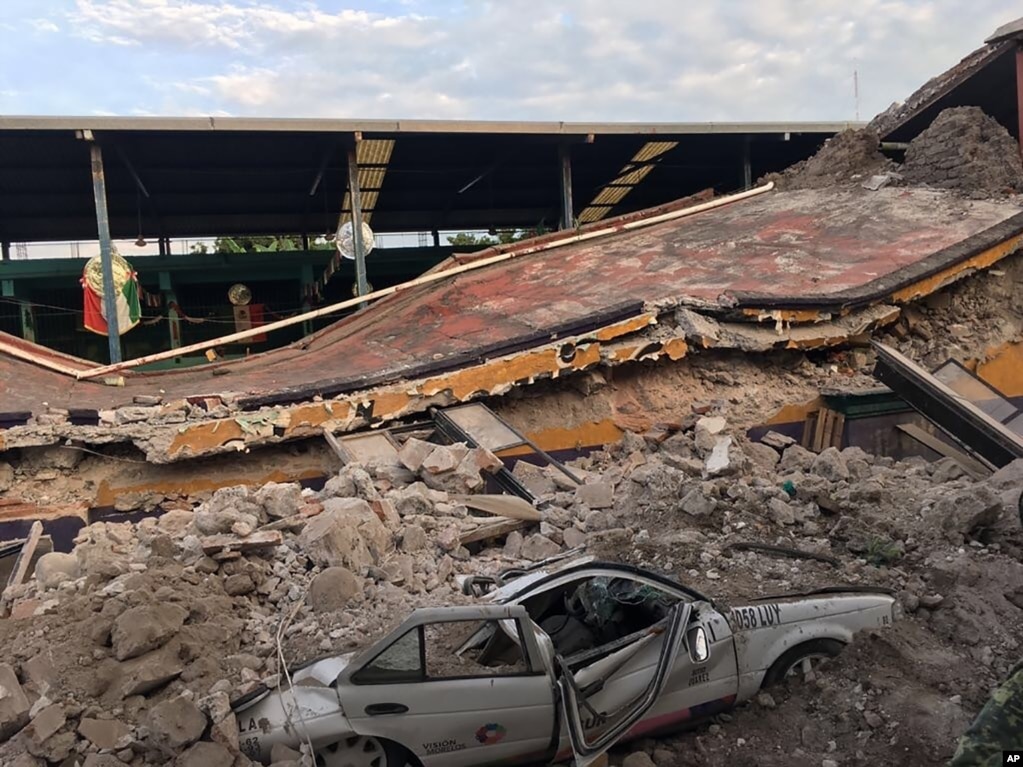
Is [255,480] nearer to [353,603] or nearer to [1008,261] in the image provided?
[353,603]

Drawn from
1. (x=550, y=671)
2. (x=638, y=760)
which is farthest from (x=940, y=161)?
(x=550, y=671)

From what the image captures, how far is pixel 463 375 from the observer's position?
8344mm

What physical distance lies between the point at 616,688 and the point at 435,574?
73.2 inches

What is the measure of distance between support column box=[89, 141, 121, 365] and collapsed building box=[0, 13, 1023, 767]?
0.80 metres

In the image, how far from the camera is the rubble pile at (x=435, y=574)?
3.78 meters

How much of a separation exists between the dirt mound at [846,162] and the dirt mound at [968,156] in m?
0.85

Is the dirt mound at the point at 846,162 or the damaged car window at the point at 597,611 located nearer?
the damaged car window at the point at 597,611

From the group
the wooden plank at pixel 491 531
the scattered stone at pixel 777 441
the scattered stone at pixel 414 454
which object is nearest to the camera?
the wooden plank at pixel 491 531

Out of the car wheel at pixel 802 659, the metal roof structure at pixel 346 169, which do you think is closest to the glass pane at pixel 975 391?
the car wheel at pixel 802 659

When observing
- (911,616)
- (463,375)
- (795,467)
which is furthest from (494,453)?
(911,616)

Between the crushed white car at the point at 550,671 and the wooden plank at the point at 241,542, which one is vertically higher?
the wooden plank at the point at 241,542

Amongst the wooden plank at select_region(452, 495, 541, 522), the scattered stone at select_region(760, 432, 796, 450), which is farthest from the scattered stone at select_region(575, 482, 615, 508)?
the scattered stone at select_region(760, 432, 796, 450)

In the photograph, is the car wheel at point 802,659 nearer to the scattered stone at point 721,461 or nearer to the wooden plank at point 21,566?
the scattered stone at point 721,461

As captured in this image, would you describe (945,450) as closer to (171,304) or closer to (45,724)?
(45,724)
